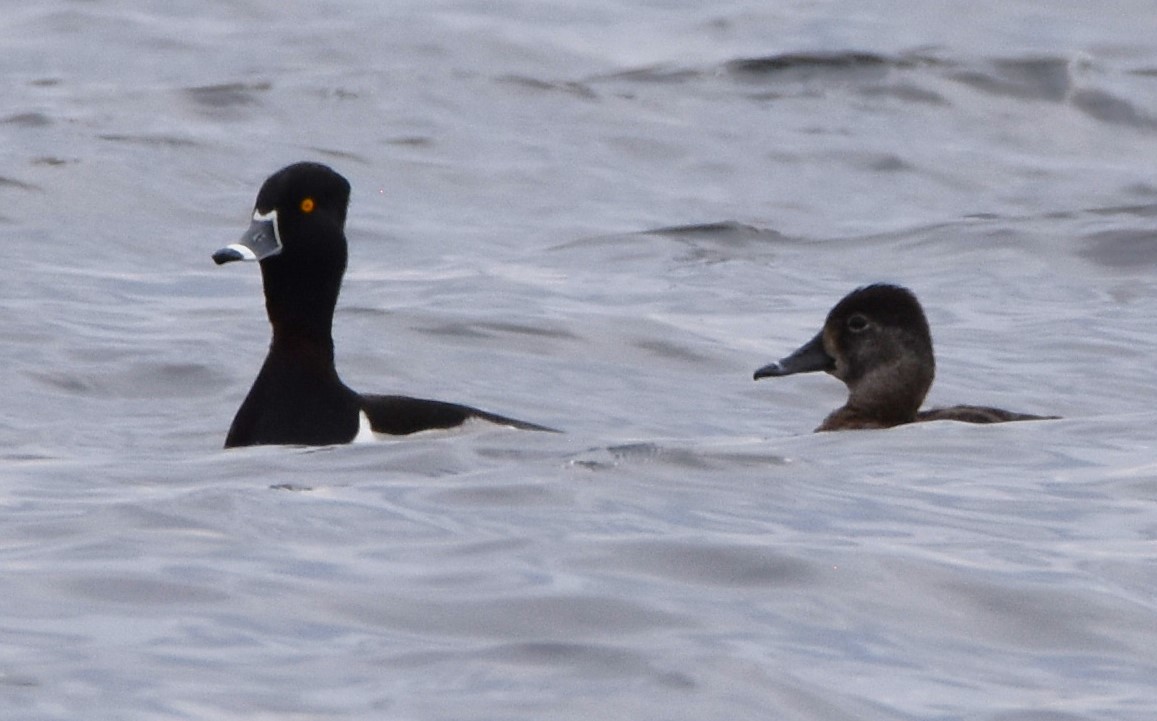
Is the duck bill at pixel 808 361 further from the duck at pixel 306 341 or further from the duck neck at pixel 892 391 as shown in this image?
the duck at pixel 306 341

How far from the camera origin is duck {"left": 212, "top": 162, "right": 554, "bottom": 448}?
8.21m

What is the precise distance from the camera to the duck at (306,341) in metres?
8.21

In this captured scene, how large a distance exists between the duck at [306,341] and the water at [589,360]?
424 millimetres

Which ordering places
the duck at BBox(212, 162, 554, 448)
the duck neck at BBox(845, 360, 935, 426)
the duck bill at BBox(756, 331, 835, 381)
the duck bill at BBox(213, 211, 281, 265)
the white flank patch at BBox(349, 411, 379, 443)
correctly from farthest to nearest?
the duck bill at BBox(756, 331, 835, 381), the duck neck at BBox(845, 360, 935, 426), the duck bill at BBox(213, 211, 281, 265), the duck at BBox(212, 162, 554, 448), the white flank patch at BBox(349, 411, 379, 443)

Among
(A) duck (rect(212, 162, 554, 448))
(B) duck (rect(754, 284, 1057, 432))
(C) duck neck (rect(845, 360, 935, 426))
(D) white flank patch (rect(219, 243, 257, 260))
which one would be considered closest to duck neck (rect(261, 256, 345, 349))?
(A) duck (rect(212, 162, 554, 448))

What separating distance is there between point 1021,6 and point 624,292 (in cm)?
1215

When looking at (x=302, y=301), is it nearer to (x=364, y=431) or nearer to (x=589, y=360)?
(x=364, y=431)

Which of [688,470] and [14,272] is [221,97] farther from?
[688,470]

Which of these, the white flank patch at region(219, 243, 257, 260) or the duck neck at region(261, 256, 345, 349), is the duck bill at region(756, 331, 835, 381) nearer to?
the duck neck at region(261, 256, 345, 349)

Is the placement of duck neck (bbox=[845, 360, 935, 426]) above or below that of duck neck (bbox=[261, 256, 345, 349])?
below

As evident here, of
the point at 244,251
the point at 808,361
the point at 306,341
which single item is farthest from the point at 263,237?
the point at 808,361

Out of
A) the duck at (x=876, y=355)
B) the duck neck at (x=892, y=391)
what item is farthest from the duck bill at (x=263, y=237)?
the duck neck at (x=892, y=391)

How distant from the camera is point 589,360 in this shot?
1137 cm

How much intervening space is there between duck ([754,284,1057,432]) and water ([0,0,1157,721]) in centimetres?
52
